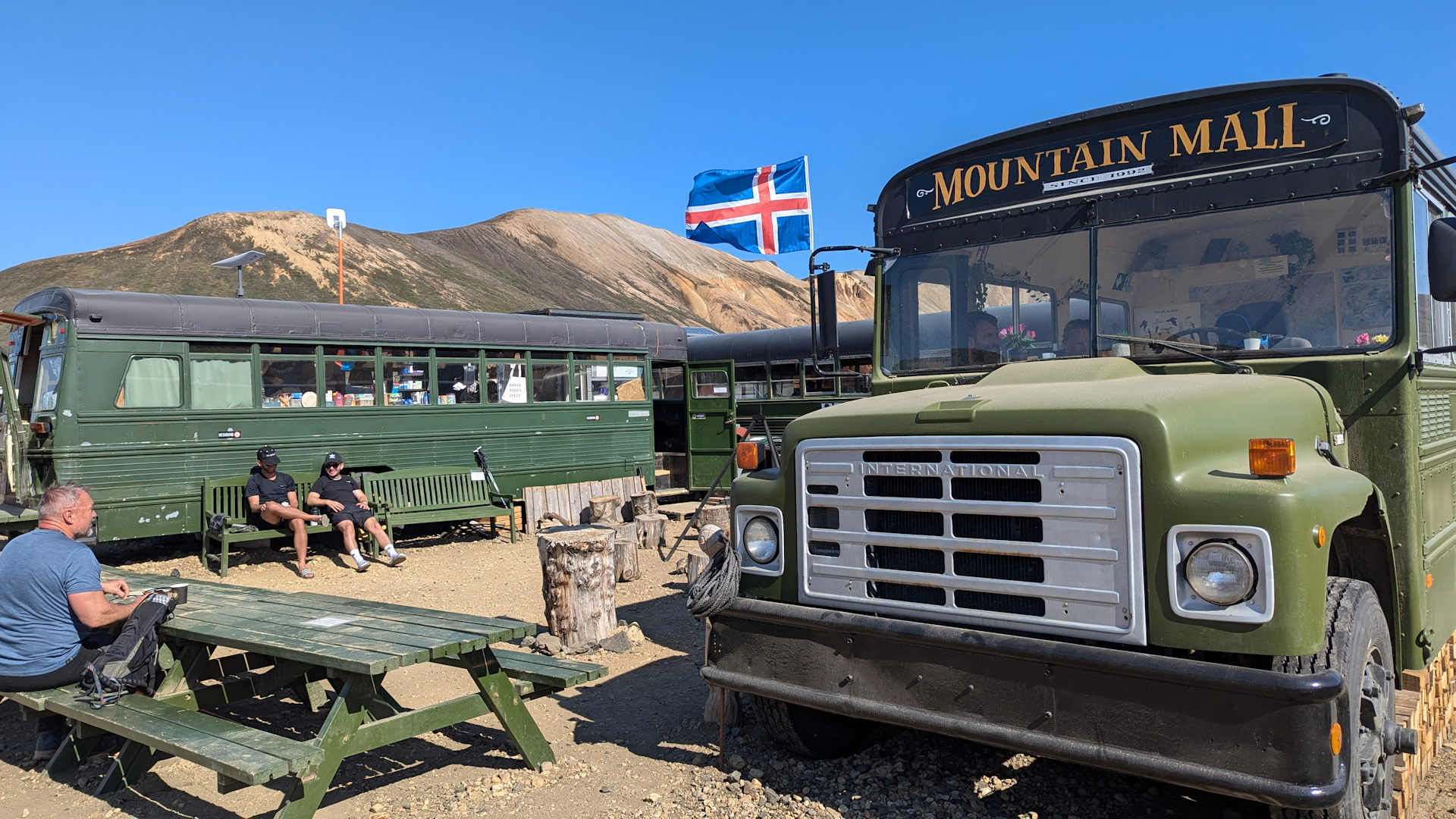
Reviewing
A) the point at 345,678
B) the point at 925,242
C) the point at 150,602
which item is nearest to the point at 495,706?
the point at 345,678

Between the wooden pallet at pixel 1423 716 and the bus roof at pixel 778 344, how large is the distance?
37.1 feet

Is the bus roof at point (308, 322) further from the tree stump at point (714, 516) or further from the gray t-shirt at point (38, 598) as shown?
the gray t-shirt at point (38, 598)

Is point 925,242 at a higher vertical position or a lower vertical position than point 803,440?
higher

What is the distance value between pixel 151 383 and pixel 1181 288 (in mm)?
10104

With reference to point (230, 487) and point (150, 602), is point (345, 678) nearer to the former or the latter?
point (150, 602)

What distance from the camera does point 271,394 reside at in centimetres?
1115

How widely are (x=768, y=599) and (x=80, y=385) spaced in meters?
8.92

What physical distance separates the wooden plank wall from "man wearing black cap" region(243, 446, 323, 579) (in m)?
2.86

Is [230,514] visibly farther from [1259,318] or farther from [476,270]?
[476,270]

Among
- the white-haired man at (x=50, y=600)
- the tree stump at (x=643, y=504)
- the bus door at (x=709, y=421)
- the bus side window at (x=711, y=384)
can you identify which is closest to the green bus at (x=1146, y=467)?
the white-haired man at (x=50, y=600)

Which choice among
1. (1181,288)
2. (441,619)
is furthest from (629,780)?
(1181,288)

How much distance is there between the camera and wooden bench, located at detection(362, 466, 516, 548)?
1121cm

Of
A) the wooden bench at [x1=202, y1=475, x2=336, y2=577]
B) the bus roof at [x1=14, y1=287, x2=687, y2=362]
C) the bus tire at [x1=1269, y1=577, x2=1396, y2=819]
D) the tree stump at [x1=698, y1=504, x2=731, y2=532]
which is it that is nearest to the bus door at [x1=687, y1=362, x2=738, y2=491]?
the bus roof at [x1=14, y1=287, x2=687, y2=362]

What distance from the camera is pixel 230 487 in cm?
1062
